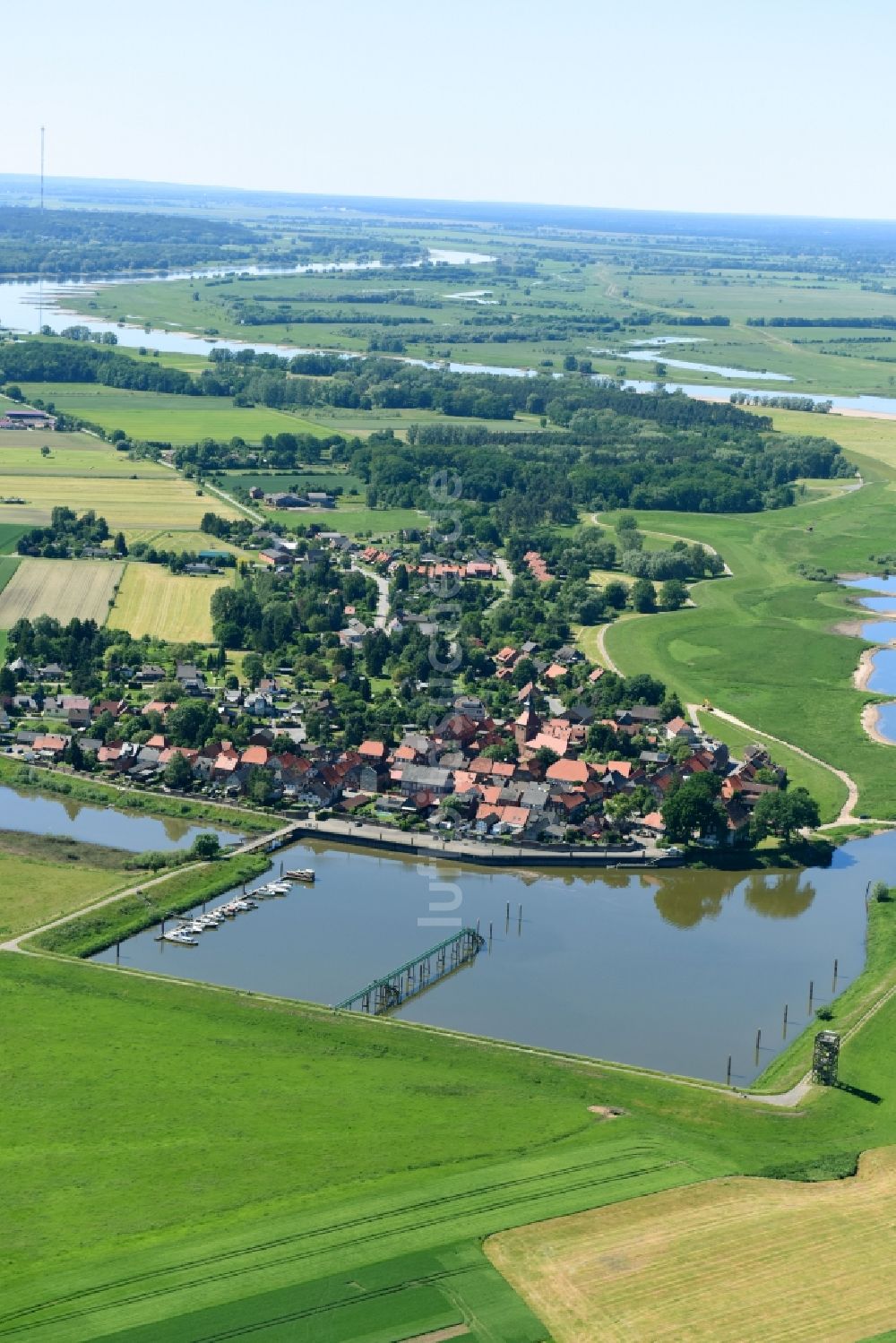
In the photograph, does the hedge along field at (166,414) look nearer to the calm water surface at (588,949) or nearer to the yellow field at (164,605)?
the yellow field at (164,605)

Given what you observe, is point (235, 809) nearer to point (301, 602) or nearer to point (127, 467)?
point (301, 602)

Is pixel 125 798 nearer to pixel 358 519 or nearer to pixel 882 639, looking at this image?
pixel 882 639

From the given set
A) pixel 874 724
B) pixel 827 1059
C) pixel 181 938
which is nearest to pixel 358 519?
pixel 874 724

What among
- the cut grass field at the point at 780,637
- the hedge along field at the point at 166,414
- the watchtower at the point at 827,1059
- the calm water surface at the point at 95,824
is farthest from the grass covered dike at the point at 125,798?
the hedge along field at the point at 166,414

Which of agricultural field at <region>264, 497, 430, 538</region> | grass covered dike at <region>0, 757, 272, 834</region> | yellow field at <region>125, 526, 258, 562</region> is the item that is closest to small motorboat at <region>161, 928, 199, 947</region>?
grass covered dike at <region>0, 757, 272, 834</region>

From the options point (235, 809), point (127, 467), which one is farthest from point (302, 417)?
point (235, 809)

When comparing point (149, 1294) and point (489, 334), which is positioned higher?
point (489, 334)
